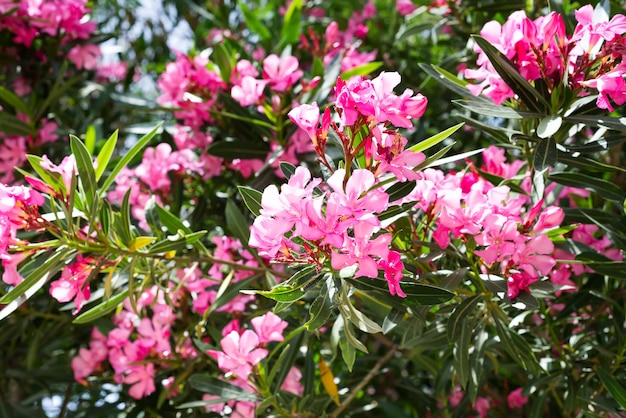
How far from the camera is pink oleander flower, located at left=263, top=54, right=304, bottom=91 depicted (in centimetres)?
187

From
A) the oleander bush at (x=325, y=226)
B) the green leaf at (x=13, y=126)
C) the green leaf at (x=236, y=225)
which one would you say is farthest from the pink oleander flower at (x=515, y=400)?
the green leaf at (x=13, y=126)

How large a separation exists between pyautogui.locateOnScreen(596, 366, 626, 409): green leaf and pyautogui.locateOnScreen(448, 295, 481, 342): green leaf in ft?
1.23

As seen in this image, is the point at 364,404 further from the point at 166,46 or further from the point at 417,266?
the point at 166,46

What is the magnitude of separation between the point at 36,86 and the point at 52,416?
1.16 m

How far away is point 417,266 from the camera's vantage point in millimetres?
1333

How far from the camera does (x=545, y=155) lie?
4.21 ft

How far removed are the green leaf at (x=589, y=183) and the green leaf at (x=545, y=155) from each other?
7.7 inches

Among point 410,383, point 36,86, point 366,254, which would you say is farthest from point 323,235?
point 36,86

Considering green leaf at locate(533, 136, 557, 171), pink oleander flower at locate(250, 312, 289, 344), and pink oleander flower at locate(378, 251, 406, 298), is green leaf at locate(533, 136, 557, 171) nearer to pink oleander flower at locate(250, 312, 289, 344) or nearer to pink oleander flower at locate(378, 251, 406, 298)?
pink oleander flower at locate(378, 251, 406, 298)

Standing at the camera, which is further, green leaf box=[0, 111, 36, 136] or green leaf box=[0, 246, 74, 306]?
green leaf box=[0, 111, 36, 136]

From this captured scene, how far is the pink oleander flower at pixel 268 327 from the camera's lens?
5.20 feet

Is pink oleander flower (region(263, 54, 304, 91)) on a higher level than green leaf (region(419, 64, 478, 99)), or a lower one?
lower

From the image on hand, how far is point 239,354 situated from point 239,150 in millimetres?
642

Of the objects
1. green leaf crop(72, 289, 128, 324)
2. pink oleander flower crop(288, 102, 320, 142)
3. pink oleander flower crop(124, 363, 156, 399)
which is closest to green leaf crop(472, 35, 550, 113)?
pink oleander flower crop(288, 102, 320, 142)
